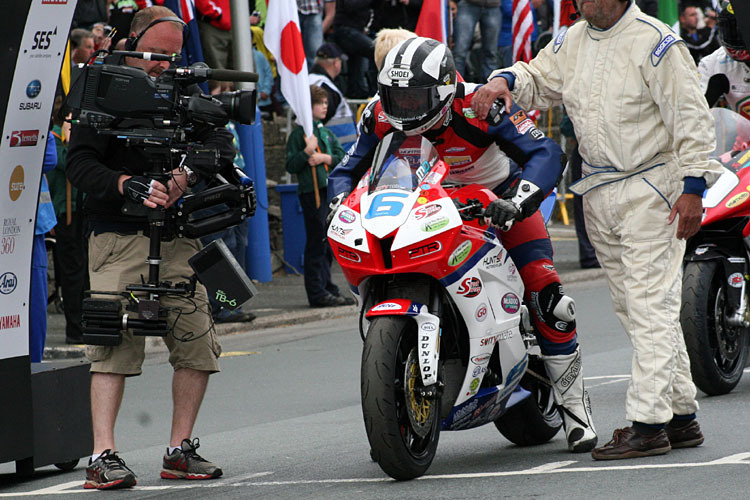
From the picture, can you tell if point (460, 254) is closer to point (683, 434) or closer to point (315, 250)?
point (683, 434)

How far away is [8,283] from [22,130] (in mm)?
710

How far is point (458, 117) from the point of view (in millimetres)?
6414

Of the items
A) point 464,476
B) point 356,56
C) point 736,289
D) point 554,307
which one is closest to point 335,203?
point 554,307

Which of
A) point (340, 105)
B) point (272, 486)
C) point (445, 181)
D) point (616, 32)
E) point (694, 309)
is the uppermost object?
point (340, 105)

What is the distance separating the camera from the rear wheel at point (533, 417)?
690 centimetres

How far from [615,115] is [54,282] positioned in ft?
29.4

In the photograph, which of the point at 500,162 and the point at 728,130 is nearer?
the point at 500,162

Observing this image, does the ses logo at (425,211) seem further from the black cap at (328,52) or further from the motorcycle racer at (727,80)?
the black cap at (328,52)

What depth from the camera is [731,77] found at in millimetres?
8766

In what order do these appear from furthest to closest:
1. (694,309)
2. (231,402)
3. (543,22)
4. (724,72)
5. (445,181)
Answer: (543,22), (231,402), (724,72), (694,309), (445,181)

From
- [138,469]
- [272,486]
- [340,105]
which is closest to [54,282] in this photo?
[340,105]

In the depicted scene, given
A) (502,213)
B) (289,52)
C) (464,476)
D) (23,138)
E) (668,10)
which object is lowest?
(464,476)

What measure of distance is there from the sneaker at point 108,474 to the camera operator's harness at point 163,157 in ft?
1.69

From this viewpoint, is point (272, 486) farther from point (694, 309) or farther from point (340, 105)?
point (340, 105)
